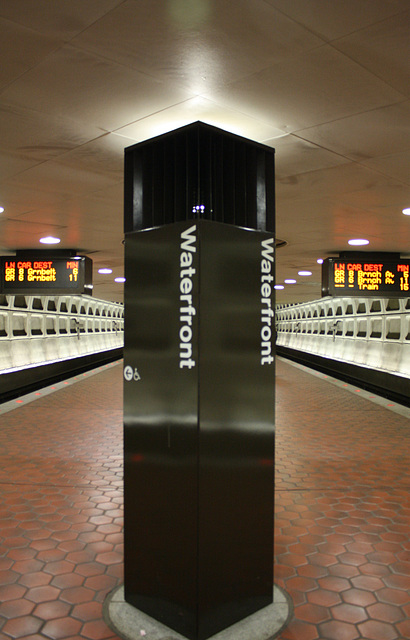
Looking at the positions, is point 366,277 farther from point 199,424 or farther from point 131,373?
point 199,424

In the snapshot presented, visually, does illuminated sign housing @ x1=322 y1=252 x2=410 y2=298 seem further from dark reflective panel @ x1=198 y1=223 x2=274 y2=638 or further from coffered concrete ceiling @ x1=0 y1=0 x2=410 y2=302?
dark reflective panel @ x1=198 y1=223 x2=274 y2=638

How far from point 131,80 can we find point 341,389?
12301mm

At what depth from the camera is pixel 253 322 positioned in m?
3.31

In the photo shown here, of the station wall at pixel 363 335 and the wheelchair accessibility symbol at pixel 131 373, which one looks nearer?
the wheelchair accessibility symbol at pixel 131 373

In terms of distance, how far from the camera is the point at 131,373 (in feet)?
11.1

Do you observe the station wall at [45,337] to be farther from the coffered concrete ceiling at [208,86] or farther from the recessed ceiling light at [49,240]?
the coffered concrete ceiling at [208,86]

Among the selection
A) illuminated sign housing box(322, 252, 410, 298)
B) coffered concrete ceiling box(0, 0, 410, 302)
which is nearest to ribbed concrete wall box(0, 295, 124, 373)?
illuminated sign housing box(322, 252, 410, 298)

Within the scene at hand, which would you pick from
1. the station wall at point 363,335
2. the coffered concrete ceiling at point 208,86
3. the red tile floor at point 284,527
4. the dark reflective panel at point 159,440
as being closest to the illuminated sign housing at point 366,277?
the red tile floor at point 284,527

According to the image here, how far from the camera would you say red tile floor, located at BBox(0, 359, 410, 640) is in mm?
3270

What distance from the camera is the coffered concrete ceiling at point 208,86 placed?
7.99ft

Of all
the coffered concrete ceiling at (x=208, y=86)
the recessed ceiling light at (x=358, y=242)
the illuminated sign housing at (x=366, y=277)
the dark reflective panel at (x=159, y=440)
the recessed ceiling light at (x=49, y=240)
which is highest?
the coffered concrete ceiling at (x=208, y=86)

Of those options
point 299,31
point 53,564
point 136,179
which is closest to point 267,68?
point 299,31

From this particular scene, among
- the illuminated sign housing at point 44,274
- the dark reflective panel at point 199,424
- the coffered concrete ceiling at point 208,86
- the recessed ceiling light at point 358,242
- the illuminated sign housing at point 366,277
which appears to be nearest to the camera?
the coffered concrete ceiling at point 208,86

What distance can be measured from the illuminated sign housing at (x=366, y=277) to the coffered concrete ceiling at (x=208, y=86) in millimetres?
3731
